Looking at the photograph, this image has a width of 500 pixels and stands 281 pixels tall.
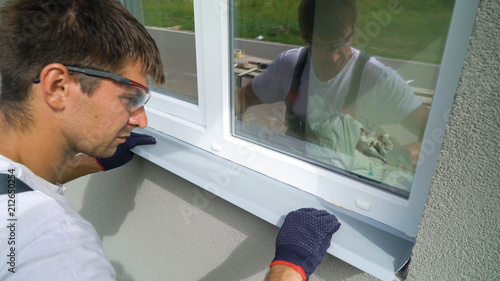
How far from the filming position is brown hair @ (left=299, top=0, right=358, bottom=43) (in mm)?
1213

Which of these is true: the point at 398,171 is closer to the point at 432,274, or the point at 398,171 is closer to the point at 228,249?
the point at 432,274

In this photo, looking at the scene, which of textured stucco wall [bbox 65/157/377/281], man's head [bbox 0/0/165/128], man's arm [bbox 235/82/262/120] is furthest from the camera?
man's arm [bbox 235/82/262/120]

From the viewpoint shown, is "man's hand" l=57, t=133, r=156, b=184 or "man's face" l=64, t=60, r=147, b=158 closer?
"man's face" l=64, t=60, r=147, b=158

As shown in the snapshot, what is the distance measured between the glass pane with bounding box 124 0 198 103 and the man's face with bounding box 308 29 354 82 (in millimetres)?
591

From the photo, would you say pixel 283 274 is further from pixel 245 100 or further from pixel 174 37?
pixel 174 37

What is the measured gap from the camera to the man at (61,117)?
840 millimetres

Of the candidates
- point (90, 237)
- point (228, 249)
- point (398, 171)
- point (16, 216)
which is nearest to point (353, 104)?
point (398, 171)

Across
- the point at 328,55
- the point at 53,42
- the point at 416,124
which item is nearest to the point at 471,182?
the point at 416,124

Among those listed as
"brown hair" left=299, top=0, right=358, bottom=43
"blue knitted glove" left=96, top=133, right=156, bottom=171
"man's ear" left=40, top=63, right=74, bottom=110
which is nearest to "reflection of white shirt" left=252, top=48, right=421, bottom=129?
"brown hair" left=299, top=0, right=358, bottom=43

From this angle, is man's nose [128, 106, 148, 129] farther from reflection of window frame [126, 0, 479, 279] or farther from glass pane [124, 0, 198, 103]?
glass pane [124, 0, 198, 103]

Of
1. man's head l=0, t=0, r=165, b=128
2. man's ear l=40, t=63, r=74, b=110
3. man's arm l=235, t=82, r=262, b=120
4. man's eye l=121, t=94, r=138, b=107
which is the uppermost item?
man's head l=0, t=0, r=165, b=128

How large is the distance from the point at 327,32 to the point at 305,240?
0.81m

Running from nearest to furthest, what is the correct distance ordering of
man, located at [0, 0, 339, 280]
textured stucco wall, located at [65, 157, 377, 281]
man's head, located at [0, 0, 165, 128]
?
1. man, located at [0, 0, 339, 280]
2. man's head, located at [0, 0, 165, 128]
3. textured stucco wall, located at [65, 157, 377, 281]

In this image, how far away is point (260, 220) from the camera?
1.38 m
